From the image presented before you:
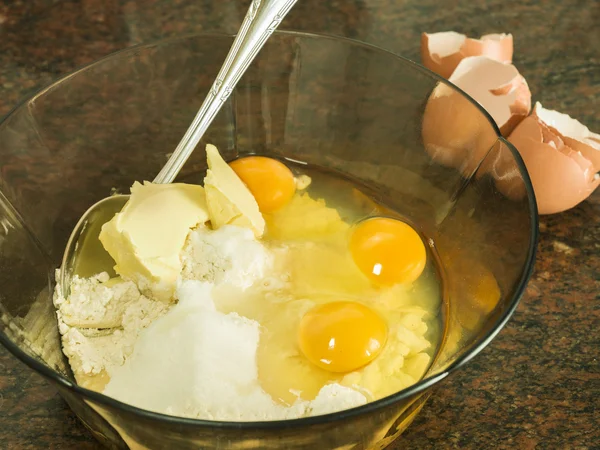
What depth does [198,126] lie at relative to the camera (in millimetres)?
1278

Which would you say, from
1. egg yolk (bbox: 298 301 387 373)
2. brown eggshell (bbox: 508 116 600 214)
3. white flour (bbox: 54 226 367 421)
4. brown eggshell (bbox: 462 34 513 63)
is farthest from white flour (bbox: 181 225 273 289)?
brown eggshell (bbox: 462 34 513 63)

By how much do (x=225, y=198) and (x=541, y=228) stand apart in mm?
658

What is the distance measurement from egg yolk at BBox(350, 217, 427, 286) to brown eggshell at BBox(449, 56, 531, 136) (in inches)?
12.8

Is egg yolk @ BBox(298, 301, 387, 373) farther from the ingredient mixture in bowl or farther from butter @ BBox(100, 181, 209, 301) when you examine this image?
butter @ BBox(100, 181, 209, 301)

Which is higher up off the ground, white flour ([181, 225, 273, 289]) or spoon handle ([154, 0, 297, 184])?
spoon handle ([154, 0, 297, 184])

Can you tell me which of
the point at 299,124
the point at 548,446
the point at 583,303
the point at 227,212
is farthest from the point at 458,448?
the point at 299,124

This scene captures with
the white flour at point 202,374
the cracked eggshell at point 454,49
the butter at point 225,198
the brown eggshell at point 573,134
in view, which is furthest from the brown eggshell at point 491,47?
the white flour at point 202,374

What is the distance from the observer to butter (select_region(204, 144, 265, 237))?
1.17 m

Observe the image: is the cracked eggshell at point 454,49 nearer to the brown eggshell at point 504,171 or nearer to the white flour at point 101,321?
the brown eggshell at point 504,171

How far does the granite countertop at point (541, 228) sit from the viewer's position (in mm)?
1061

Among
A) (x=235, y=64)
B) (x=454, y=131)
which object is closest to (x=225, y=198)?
(x=235, y=64)

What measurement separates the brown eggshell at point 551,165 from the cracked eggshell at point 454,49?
0.23m

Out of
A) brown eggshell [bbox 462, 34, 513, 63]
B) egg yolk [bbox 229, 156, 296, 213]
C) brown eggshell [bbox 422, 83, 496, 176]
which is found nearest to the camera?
brown eggshell [bbox 422, 83, 496, 176]

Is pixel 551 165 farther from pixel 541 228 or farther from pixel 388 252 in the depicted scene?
pixel 388 252
